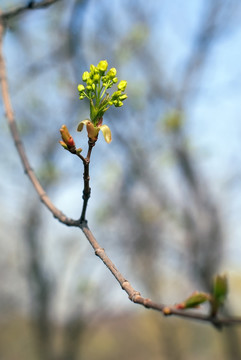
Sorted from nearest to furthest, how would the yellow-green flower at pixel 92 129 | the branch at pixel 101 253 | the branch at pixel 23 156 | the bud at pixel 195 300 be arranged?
the branch at pixel 101 253, the bud at pixel 195 300, the yellow-green flower at pixel 92 129, the branch at pixel 23 156

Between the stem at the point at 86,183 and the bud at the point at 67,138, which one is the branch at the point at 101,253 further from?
the bud at the point at 67,138

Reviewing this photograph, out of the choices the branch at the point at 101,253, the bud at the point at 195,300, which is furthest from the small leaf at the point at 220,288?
the branch at the point at 101,253

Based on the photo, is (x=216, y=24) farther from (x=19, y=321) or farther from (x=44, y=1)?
(x=19, y=321)

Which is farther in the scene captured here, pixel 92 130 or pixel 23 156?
pixel 23 156

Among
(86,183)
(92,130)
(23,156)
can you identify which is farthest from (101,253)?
(23,156)

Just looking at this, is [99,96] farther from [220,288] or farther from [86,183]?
[220,288]

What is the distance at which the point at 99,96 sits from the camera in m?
1.11

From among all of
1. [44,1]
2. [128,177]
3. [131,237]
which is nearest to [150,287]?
[131,237]

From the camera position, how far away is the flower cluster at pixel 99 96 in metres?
1.07

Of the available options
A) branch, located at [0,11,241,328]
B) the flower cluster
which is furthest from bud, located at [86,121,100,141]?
branch, located at [0,11,241,328]

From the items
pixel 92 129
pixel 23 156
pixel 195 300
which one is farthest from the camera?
pixel 23 156

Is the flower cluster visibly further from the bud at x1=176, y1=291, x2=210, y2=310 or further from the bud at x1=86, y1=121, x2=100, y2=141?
the bud at x1=176, y1=291, x2=210, y2=310

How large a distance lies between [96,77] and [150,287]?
8.28 m

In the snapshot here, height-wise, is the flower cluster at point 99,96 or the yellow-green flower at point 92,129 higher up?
the flower cluster at point 99,96
